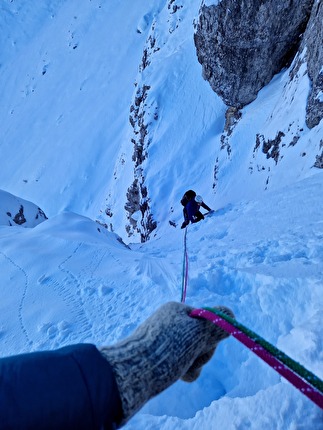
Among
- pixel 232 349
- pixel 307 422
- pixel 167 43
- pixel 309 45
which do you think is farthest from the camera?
pixel 167 43

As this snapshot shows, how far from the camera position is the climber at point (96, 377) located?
861 mm

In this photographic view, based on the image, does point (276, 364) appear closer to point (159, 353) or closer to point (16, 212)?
point (159, 353)

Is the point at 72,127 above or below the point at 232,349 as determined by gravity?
above

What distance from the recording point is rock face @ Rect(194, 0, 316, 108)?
9.86m

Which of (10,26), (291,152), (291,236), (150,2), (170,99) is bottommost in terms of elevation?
(291,236)

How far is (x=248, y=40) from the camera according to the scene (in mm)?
10672

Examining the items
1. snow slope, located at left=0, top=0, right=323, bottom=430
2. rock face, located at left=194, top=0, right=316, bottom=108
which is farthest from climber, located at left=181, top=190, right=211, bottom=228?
rock face, located at left=194, top=0, right=316, bottom=108

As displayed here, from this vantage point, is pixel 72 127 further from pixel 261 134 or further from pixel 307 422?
pixel 307 422

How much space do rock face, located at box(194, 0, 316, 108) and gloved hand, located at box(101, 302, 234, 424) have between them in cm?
951

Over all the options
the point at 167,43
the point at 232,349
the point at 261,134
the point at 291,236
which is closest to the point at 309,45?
the point at 261,134

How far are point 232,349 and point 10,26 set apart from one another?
41637 millimetres

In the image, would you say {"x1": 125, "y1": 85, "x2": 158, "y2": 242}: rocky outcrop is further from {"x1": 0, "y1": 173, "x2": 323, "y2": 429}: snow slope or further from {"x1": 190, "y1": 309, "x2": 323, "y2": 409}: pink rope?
{"x1": 190, "y1": 309, "x2": 323, "y2": 409}: pink rope

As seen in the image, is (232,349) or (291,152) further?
(291,152)

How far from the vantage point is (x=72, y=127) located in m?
25.7
